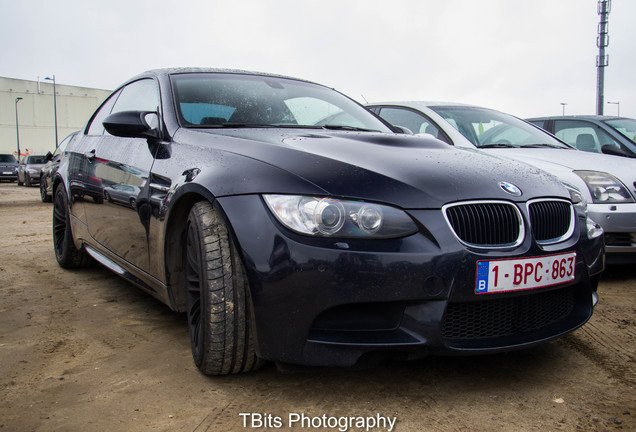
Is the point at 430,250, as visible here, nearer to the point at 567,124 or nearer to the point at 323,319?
the point at 323,319

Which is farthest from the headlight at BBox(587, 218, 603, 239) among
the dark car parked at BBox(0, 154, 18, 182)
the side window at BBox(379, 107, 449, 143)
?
the dark car parked at BBox(0, 154, 18, 182)

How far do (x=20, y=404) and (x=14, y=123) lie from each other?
194ft

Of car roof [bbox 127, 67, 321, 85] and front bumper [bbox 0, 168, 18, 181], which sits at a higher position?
car roof [bbox 127, 67, 321, 85]

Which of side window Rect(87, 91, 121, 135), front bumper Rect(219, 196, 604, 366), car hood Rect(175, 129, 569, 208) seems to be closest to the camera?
front bumper Rect(219, 196, 604, 366)

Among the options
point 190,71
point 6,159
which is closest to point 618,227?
point 190,71

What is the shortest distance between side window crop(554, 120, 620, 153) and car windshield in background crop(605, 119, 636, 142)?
138mm

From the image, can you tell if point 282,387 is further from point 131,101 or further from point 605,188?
point 605,188

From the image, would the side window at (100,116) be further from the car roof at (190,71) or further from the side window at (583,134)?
the side window at (583,134)

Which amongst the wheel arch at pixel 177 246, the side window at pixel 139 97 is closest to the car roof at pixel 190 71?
the side window at pixel 139 97

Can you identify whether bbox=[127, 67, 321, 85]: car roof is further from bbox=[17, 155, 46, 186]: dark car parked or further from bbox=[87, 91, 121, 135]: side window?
bbox=[17, 155, 46, 186]: dark car parked

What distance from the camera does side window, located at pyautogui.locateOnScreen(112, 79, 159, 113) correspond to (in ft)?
10.6

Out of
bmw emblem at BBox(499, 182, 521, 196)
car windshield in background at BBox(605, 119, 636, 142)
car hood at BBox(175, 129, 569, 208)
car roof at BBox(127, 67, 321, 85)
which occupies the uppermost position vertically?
car roof at BBox(127, 67, 321, 85)

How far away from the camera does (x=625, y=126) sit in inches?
239

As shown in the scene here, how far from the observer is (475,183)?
2178 mm
